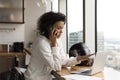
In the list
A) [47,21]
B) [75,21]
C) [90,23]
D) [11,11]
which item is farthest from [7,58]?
[47,21]

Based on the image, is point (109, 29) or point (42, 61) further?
point (109, 29)

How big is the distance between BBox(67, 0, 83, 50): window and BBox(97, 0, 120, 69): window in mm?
643

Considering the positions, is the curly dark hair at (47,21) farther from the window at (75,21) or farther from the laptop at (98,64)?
the window at (75,21)

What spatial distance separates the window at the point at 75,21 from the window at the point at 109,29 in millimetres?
643

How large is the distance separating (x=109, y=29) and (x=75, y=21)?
1566 mm

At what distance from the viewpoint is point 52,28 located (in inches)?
78.7

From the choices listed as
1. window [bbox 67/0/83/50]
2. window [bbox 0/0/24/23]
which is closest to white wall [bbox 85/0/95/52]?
window [bbox 67/0/83/50]

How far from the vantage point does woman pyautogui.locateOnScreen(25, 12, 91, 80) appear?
1.89 m

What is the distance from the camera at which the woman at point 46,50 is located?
6.19ft

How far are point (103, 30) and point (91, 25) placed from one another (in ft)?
1.11

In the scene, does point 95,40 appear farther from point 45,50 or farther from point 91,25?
point 45,50

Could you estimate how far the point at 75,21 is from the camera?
14.6ft

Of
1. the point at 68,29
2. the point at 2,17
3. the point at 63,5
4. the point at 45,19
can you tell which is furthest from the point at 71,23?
the point at 45,19

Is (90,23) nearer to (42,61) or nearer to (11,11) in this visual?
(42,61)
